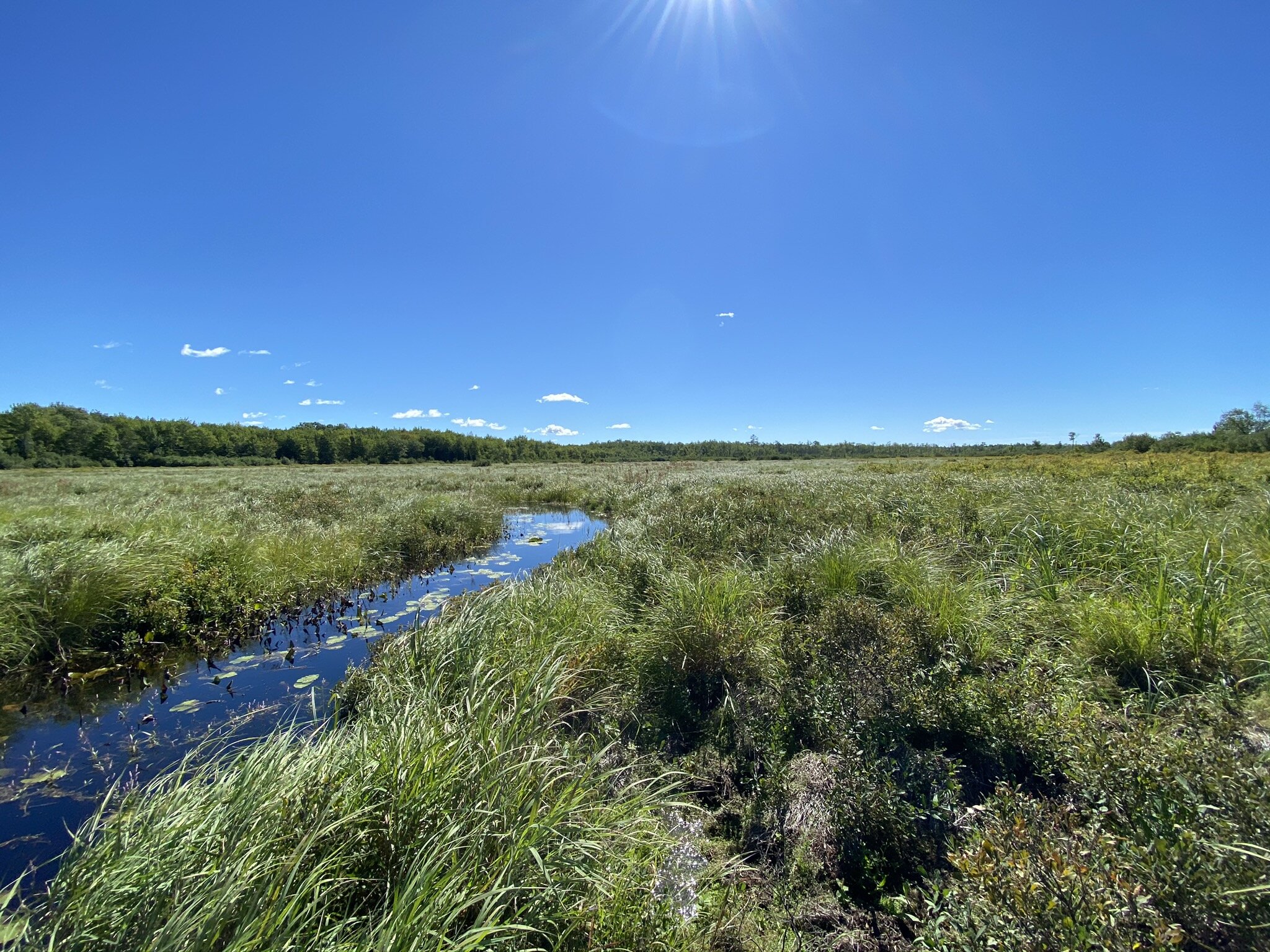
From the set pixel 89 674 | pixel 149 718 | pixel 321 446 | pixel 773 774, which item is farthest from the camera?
pixel 321 446

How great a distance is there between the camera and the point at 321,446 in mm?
89062

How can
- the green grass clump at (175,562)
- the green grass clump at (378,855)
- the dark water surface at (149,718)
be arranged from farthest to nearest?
the green grass clump at (175,562)
the dark water surface at (149,718)
the green grass clump at (378,855)

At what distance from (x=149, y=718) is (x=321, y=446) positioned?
3930 inches

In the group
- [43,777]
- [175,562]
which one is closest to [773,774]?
[43,777]

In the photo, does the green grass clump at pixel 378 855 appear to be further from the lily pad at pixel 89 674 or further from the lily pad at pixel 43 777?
the lily pad at pixel 89 674

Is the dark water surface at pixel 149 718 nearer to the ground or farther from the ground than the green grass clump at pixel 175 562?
nearer to the ground

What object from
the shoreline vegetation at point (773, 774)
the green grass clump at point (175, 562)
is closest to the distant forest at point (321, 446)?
the shoreline vegetation at point (773, 774)

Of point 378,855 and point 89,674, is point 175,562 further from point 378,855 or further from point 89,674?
point 378,855

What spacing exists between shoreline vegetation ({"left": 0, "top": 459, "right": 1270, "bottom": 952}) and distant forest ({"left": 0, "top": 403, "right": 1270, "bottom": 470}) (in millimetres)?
33976

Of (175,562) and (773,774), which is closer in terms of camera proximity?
(773,774)

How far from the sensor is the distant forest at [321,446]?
43.0 meters

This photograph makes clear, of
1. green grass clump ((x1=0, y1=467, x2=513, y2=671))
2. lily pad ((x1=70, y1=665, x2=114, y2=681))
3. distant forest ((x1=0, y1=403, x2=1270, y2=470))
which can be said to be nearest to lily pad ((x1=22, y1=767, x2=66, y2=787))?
lily pad ((x1=70, y1=665, x2=114, y2=681))

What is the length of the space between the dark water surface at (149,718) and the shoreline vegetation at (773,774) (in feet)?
1.41

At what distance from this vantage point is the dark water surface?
382 centimetres
